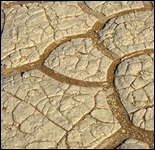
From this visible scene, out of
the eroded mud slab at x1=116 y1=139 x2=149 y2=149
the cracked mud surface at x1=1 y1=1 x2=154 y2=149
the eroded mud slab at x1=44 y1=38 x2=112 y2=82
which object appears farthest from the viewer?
the eroded mud slab at x1=44 y1=38 x2=112 y2=82

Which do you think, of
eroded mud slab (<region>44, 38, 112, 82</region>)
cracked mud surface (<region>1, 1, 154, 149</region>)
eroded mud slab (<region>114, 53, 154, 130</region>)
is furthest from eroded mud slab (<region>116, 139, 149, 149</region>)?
eroded mud slab (<region>44, 38, 112, 82</region>)

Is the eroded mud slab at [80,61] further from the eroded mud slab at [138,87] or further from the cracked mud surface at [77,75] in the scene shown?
the eroded mud slab at [138,87]

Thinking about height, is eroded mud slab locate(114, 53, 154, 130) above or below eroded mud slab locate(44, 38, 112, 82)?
below

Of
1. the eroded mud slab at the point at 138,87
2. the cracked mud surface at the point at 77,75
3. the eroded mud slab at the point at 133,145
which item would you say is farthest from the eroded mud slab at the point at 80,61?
the eroded mud slab at the point at 133,145

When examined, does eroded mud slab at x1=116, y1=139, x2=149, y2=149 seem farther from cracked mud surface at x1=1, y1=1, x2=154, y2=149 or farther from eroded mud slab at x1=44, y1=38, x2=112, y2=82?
eroded mud slab at x1=44, y1=38, x2=112, y2=82

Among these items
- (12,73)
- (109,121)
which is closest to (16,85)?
(12,73)

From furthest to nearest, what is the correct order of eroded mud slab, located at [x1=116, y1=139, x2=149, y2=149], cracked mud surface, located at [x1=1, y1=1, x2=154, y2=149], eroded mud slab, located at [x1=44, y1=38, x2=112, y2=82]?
eroded mud slab, located at [x1=44, y1=38, x2=112, y2=82]
cracked mud surface, located at [x1=1, y1=1, x2=154, y2=149]
eroded mud slab, located at [x1=116, y1=139, x2=149, y2=149]

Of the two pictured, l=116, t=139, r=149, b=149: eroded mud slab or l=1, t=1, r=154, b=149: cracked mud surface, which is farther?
l=1, t=1, r=154, b=149: cracked mud surface

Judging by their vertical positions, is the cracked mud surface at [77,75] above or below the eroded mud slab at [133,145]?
above

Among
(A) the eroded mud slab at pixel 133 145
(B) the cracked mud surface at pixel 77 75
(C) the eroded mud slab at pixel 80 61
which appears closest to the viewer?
(A) the eroded mud slab at pixel 133 145
